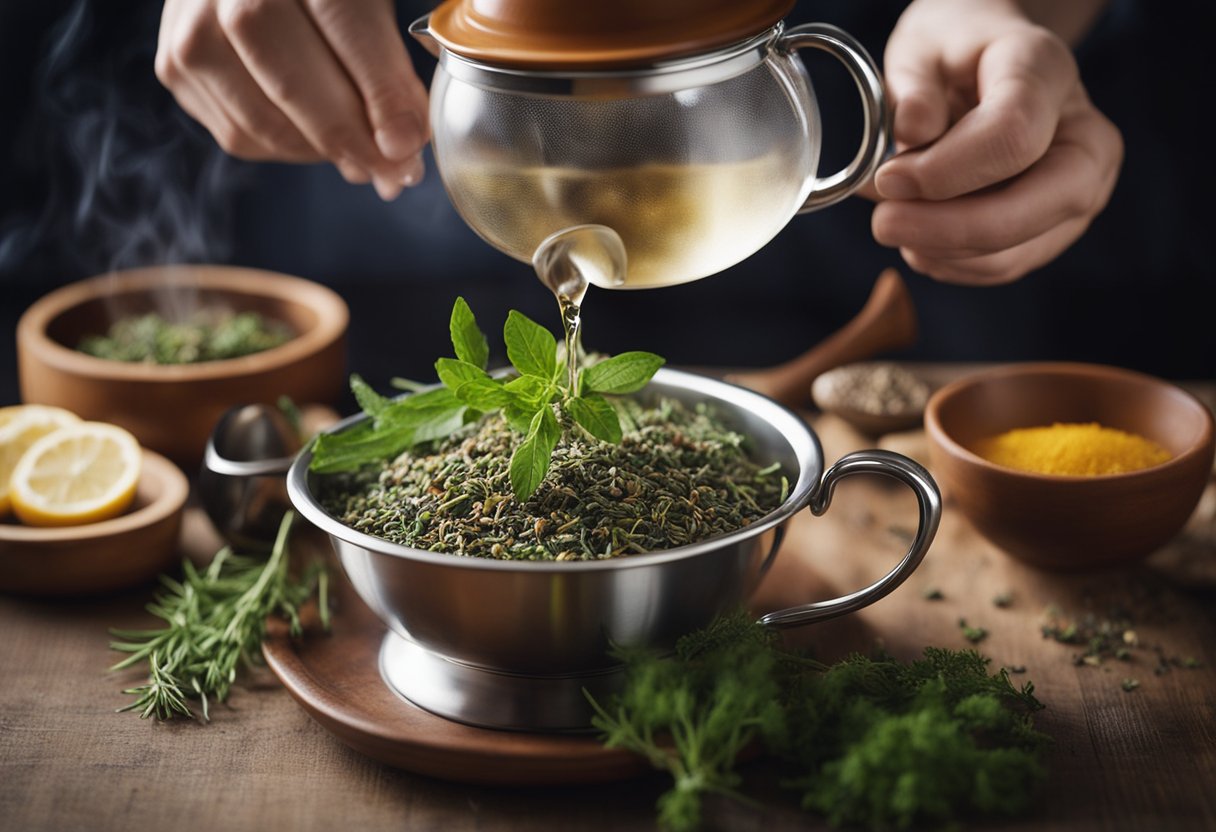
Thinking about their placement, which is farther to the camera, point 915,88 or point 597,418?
point 915,88

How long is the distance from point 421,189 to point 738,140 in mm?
1863

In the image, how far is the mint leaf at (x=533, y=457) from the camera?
5.45 feet

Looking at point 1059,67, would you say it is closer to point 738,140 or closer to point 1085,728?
point 738,140

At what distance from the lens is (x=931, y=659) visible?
170 cm

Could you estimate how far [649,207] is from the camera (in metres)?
1.46

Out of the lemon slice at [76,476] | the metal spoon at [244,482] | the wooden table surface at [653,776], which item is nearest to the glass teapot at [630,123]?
the wooden table surface at [653,776]

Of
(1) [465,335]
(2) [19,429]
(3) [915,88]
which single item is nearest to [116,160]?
(2) [19,429]

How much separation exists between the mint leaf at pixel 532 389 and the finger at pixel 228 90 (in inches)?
26.1

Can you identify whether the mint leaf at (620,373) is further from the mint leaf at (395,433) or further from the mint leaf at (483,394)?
the mint leaf at (395,433)

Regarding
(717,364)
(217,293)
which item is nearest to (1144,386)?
(717,364)

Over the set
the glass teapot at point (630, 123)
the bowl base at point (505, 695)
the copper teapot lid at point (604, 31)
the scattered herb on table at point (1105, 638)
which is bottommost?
the scattered herb on table at point (1105, 638)

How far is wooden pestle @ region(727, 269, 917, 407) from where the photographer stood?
274cm

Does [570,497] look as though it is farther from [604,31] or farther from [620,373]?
[604,31]

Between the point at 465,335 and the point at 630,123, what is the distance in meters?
0.53
